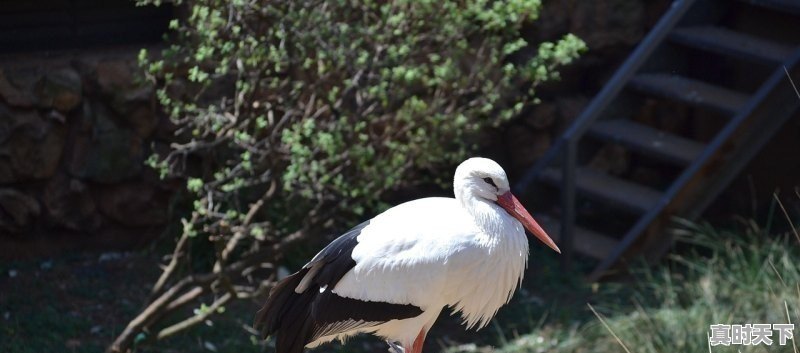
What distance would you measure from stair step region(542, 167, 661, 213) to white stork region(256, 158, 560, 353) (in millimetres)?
2560

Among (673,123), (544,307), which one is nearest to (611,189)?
(544,307)

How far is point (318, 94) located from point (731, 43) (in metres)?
2.54

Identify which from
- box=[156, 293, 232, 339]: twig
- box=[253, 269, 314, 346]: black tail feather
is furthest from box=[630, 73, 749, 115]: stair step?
box=[253, 269, 314, 346]: black tail feather

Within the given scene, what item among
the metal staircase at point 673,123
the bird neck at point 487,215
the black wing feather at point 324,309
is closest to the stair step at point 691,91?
the metal staircase at point 673,123

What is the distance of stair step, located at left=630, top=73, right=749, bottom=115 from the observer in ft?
21.7

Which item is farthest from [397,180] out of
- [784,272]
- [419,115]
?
[784,272]

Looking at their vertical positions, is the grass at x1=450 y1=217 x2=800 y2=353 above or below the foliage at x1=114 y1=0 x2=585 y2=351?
below

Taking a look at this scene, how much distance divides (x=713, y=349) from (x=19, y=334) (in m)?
2.97

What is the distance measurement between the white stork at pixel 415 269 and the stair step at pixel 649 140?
2.67m

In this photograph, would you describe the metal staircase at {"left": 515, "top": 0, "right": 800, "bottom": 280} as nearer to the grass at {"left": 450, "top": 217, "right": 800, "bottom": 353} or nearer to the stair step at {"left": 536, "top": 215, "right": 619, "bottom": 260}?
the stair step at {"left": 536, "top": 215, "right": 619, "bottom": 260}

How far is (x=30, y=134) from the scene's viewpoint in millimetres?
6203

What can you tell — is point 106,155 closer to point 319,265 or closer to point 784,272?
point 319,265

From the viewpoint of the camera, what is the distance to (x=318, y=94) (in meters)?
5.41

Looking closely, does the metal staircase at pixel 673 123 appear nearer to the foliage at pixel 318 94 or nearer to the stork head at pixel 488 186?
the foliage at pixel 318 94
